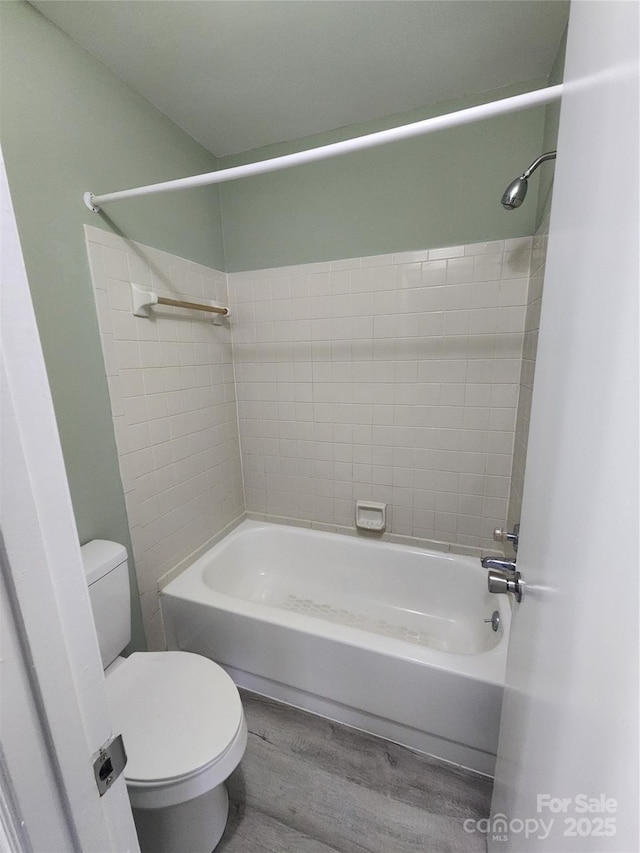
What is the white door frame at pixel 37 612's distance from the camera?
307 millimetres

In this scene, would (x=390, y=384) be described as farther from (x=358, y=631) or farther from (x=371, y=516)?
(x=358, y=631)

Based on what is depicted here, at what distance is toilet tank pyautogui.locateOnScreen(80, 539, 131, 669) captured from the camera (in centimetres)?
112

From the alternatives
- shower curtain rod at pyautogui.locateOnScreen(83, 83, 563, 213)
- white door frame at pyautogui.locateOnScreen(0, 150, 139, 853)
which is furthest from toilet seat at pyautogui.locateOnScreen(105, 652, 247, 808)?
shower curtain rod at pyautogui.locateOnScreen(83, 83, 563, 213)

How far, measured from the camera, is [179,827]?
37.3 inches

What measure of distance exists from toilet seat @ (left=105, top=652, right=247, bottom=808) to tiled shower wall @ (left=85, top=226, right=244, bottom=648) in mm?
399

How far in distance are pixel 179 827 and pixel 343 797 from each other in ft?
1.68

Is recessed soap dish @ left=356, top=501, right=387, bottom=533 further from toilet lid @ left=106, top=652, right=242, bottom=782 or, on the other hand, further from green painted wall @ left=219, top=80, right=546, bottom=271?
green painted wall @ left=219, top=80, right=546, bottom=271

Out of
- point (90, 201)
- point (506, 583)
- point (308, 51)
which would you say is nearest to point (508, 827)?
point (506, 583)

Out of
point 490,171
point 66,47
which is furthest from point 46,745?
point 490,171

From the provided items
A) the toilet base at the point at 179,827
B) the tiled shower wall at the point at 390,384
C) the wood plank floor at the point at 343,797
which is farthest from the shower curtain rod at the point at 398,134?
the wood plank floor at the point at 343,797

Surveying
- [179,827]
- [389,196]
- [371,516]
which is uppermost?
[389,196]

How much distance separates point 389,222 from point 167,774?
6.92 feet

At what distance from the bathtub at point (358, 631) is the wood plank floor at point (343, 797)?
2.7 inches

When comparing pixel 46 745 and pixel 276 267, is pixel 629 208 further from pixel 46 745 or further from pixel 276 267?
pixel 276 267
